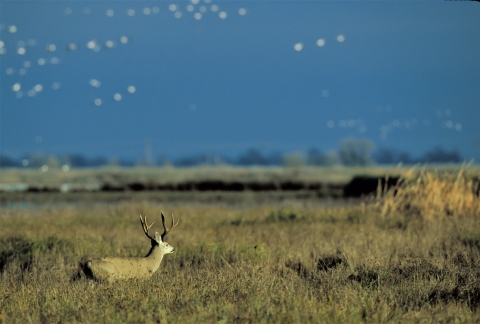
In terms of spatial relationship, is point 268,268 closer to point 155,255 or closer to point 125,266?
point 155,255

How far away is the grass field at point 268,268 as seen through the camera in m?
8.13

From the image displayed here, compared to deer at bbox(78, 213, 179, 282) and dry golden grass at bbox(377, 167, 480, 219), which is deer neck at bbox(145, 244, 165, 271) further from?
dry golden grass at bbox(377, 167, 480, 219)

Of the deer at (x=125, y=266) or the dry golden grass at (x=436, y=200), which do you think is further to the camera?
the dry golden grass at (x=436, y=200)

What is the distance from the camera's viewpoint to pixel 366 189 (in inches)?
1673

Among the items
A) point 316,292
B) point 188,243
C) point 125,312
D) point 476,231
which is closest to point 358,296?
point 316,292

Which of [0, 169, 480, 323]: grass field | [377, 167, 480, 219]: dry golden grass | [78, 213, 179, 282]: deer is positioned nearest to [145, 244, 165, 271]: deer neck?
[78, 213, 179, 282]: deer

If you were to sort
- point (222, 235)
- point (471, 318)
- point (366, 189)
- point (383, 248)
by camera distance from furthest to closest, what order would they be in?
point (366, 189) < point (222, 235) < point (383, 248) < point (471, 318)

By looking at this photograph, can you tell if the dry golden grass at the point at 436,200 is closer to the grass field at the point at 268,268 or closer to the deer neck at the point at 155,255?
the grass field at the point at 268,268

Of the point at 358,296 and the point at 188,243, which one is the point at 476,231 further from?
the point at 358,296

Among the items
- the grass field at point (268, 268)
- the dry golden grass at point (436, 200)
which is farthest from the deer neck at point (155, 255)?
the dry golden grass at point (436, 200)

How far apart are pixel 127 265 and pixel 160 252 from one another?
60 centimetres

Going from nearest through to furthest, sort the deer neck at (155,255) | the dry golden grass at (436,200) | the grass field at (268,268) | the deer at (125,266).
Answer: the grass field at (268,268) → the deer at (125,266) → the deer neck at (155,255) → the dry golden grass at (436,200)

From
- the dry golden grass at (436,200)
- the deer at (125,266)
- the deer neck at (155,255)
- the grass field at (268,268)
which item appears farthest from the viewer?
the dry golden grass at (436,200)

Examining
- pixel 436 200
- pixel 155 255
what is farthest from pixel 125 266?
pixel 436 200
